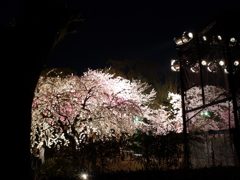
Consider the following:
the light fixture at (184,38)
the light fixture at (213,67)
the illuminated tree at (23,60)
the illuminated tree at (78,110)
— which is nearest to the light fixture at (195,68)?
the light fixture at (213,67)

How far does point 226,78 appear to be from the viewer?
7.49m

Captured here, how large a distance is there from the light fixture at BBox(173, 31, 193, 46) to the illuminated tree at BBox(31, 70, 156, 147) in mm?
3689

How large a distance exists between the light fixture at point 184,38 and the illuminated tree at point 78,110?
3.69 meters

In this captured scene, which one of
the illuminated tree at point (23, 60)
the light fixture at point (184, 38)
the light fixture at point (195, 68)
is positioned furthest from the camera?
the light fixture at point (195, 68)

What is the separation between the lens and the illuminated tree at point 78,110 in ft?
29.5

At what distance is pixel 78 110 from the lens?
9.62 m

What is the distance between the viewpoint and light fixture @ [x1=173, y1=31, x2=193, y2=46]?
29.3 feet

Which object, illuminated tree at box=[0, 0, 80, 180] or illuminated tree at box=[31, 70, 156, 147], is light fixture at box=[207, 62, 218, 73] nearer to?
illuminated tree at box=[31, 70, 156, 147]

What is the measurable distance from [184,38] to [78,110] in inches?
209

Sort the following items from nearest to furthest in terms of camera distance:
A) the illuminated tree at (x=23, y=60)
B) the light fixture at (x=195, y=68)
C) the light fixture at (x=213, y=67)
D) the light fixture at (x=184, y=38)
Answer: the illuminated tree at (x=23, y=60), the light fixture at (x=213, y=67), the light fixture at (x=184, y=38), the light fixture at (x=195, y=68)

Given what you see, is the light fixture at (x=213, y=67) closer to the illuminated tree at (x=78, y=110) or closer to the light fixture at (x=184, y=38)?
the light fixture at (x=184, y=38)

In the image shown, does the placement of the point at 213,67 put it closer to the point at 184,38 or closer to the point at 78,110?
the point at 184,38

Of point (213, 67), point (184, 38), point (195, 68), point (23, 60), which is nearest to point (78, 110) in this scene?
point (195, 68)

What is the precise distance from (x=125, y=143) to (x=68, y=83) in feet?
16.4
